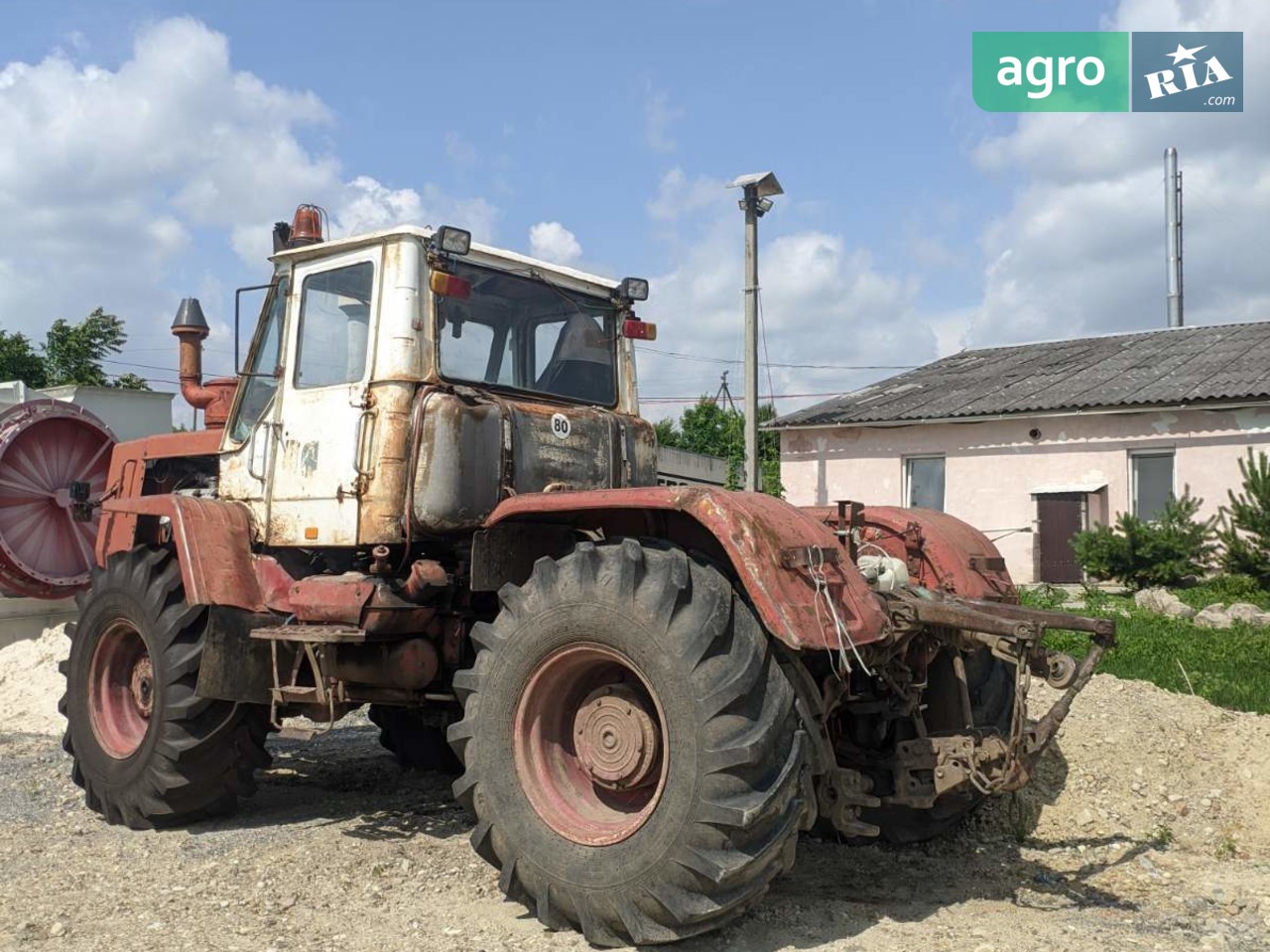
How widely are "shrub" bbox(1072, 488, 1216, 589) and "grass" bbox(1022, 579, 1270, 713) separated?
2.29m

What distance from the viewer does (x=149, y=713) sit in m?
6.32

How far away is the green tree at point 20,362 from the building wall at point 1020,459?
1672 cm

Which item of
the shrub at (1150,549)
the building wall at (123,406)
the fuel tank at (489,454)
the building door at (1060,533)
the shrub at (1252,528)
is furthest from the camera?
the building door at (1060,533)

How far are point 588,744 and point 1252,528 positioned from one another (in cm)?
1358

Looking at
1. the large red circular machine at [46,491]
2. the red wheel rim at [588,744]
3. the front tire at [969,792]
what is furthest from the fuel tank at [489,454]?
the large red circular machine at [46,491]

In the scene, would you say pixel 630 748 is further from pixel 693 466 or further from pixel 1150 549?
pixel 693 466

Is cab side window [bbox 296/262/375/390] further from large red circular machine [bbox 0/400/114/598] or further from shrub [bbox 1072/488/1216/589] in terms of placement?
shrub [bbox 1072/488/1216/589]

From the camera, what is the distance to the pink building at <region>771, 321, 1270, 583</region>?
17266 mm

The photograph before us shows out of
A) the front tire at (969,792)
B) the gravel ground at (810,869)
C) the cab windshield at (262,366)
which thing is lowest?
the gravel ground at (810,869)

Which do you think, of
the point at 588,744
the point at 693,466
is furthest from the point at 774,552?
the point at 693,466

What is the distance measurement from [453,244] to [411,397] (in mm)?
727

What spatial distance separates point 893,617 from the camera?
14.7ft

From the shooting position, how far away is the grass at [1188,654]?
8828mm

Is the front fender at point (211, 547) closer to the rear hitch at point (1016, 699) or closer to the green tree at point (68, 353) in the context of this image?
the rear hitch at point (1016, 699)
